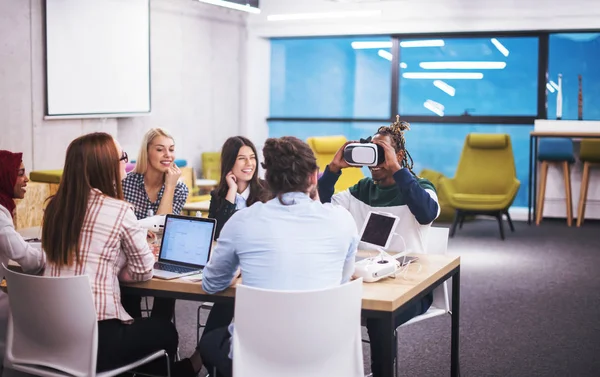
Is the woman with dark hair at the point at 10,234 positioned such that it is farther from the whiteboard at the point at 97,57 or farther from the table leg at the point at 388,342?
the whiteboard at the point at 97,57

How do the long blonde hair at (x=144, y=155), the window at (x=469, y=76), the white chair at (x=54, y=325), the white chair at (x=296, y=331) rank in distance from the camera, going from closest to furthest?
the white chair at (x=296, y=331) → the white chair at (x=54, y=325) → the long blonde hair at (x=144, y=155) → the window at (x=469, y=76)

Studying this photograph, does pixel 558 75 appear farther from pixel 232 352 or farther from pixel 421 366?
pixel 232 352

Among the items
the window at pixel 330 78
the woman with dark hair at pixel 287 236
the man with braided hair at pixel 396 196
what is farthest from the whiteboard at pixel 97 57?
the woman with dark hair at pixel 287 236

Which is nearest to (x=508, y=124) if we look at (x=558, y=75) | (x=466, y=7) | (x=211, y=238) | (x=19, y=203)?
(x=558, y=75)

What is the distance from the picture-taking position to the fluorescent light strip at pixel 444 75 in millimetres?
9984

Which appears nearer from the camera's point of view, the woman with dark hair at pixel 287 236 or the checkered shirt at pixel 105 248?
the woman with dark hair at pixel 287 236

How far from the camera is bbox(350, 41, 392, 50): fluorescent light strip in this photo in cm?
1028

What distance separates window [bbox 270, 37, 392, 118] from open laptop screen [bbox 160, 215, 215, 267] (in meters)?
7.30

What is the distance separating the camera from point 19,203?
20.5ft

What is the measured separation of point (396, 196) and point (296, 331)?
1.36 m

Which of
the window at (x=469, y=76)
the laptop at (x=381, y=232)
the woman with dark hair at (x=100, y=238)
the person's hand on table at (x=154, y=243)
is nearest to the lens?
the woman with dark hair at (x=100, y=238)

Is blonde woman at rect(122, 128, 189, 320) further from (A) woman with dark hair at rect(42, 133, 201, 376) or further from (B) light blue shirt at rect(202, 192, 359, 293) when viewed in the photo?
(B) light blue shirt at rect(202, 192, 359, 293)

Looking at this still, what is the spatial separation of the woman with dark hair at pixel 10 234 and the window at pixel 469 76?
7125mm

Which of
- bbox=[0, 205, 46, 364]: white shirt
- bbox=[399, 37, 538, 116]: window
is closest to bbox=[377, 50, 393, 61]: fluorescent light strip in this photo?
bbox=[399, 37, 538, 116]: window
